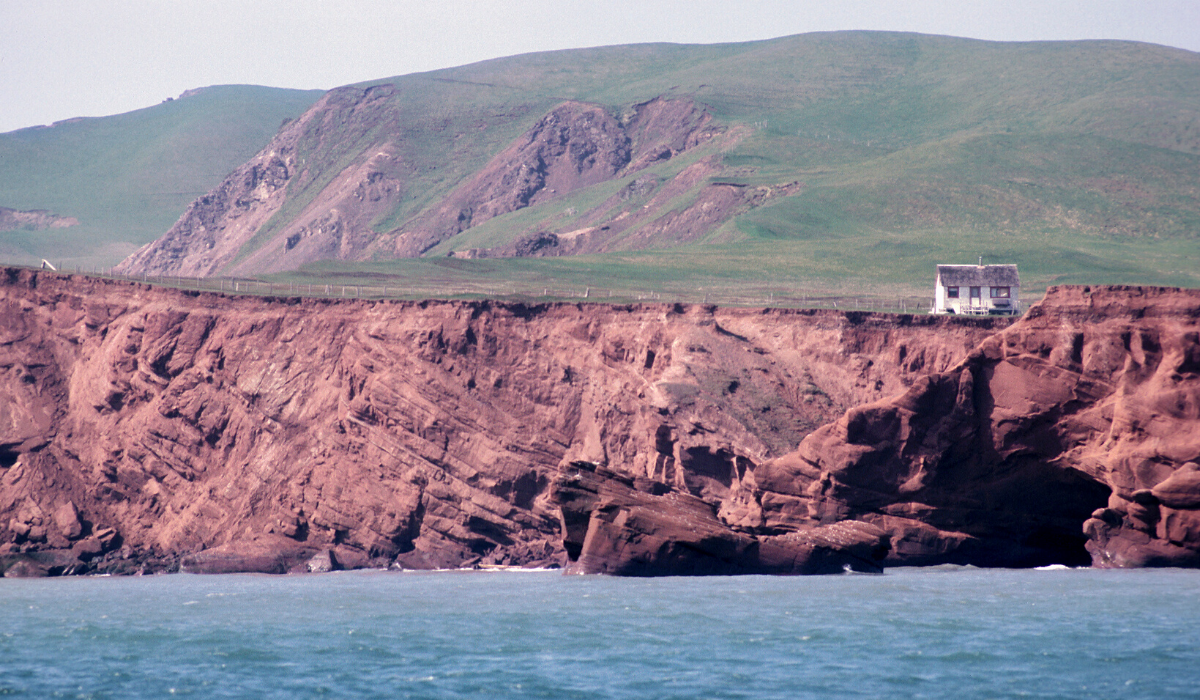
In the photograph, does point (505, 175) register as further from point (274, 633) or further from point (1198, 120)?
point (274, 633)

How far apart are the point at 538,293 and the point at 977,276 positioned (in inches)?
999

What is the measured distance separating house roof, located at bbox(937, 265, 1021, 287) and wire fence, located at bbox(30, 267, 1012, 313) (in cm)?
226

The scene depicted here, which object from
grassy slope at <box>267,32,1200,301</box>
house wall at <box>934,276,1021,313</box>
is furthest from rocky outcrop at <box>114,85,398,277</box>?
house wall at <box>934,276,1021,313</box>

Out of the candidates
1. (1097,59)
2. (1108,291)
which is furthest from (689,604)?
(1097,59)

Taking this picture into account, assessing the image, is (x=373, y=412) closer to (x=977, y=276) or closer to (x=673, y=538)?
(x=673, y=538)

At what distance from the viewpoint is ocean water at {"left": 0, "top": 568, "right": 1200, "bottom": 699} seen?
32188 millimetres

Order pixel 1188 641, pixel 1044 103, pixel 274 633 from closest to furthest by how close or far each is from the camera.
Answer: pixel 1188 641 < pixel 274 633 < pixel 1044 103

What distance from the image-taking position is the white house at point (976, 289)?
77.2m

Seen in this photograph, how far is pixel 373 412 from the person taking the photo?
6431cm

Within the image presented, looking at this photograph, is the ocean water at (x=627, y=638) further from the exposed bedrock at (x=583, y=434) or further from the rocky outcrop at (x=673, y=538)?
the exposed bedrock at (x=583, y=434)

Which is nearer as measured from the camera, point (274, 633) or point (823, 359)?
point (274, 633)

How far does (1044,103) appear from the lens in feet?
539

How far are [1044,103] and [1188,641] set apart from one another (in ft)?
457

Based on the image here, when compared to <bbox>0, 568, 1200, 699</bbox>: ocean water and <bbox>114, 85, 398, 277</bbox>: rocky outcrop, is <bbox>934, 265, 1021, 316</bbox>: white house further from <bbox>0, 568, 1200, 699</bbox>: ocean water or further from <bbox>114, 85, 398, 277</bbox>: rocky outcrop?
<bbox>114, 85, 398, 277</bbox>: rocky outcrop
